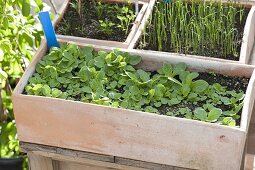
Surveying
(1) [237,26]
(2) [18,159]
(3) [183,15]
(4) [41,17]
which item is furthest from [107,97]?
(2) [18,159]

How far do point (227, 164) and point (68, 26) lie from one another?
0.71 m

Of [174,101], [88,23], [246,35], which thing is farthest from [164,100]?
[88,23]

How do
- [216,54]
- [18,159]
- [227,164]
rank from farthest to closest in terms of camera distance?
[18,159], [216,54], [227,164]

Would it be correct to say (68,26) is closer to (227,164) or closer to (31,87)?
(31,87)

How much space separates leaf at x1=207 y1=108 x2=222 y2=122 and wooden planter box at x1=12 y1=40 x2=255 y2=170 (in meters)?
0.05

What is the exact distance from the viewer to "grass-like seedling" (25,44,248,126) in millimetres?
1472

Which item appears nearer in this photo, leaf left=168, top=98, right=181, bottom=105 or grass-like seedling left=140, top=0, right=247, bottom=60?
leaf left=168, top=98, right=181, bottom=105

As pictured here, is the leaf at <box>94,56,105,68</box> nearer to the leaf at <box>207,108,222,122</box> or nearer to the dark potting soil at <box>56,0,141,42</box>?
the dark potting soil at <box>56,0,141,42</box>

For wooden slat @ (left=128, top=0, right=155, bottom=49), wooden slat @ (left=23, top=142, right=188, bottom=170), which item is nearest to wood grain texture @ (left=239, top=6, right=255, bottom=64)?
wooden slat @ (left=128, top=0, right=155, bottom=49)

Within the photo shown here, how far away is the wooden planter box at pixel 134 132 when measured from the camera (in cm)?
138

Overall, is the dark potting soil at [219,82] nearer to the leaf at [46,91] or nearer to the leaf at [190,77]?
the leaf at [190,77]

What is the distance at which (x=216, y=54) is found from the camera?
172 cm

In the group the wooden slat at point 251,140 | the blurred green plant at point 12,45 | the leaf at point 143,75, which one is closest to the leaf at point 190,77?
the leaf at point 143,75

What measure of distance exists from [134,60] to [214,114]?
12.4 inches
